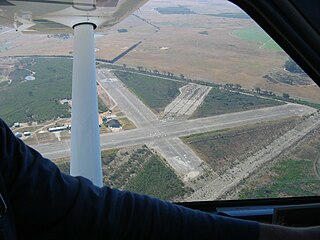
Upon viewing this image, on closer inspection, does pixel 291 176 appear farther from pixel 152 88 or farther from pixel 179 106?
pixel 152 88

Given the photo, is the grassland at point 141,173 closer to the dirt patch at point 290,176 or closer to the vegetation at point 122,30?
the dirt patch at point 290,176

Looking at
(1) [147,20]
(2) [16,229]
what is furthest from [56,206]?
(1) [147,20]

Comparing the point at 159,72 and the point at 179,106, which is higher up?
the point at 159,72

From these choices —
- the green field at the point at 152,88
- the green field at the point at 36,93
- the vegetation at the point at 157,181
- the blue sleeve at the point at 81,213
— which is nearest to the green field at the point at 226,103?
the green field at the point at 152,88

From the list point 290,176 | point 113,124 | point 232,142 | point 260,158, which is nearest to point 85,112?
point 113,124

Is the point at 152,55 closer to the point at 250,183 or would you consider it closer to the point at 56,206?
the point at 250,183

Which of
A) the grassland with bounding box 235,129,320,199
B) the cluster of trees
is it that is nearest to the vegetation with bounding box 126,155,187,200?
the grassland with bounding box 235,129,320,199
